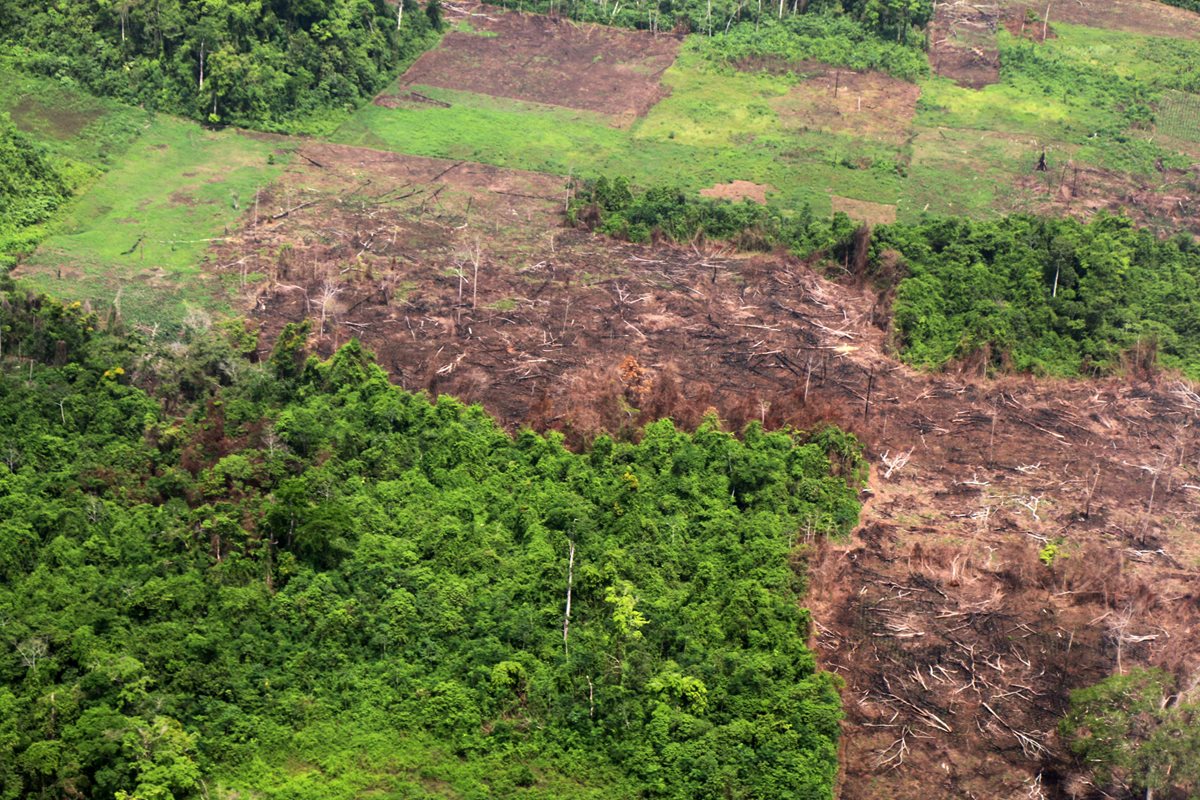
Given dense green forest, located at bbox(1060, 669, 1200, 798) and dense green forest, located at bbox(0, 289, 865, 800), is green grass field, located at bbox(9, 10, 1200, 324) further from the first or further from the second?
dense green forest, located at bbox(1060, 669, 1200, 798)

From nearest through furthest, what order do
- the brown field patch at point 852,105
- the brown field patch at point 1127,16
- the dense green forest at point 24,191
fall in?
the dense green forest at point 24,191, the brown field patch at point 852,105, the brown field patch at point 1127,16

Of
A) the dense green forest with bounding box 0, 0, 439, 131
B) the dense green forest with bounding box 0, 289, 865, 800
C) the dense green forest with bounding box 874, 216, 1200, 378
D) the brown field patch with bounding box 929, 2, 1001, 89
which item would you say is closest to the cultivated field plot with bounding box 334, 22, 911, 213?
the dense green forest with bounding box 0, 0, 439, 131

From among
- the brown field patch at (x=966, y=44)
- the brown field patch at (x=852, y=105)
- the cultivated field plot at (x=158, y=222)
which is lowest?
the cultivated field plot at (x=158, y=222)

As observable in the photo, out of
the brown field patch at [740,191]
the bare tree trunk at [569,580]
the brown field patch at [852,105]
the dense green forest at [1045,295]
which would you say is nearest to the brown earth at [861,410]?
the dense green forest at [1045,295]

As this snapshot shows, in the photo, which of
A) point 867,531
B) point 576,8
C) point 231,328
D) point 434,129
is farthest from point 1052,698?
point 576,8

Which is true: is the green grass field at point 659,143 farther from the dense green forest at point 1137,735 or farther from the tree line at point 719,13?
the dense green forest at point 1137,735

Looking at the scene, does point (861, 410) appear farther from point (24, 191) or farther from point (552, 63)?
point (552, 63)

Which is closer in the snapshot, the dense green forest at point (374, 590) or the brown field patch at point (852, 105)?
the dense green forest at point (374, 590)
